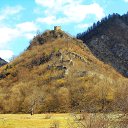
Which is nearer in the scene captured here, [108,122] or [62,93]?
[108,122]

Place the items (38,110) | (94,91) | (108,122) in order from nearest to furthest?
(108,122) → (38,110) → (94,91)

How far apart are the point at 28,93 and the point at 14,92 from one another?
7775mm

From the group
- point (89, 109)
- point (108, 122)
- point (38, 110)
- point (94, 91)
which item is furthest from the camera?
point (94, 91)

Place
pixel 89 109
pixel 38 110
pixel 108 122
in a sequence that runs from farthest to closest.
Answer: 1. pixel 38 110
2. pixel 89 109
3. pixel 108 122

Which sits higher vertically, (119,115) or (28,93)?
(28,93)

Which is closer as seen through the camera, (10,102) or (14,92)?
(10,102)

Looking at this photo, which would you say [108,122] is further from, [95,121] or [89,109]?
[89,109]

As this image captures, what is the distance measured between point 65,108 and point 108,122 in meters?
143

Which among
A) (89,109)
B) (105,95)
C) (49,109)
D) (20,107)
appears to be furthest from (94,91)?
(89,109)

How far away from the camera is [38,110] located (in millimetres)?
170250

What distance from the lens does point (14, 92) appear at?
19362cm

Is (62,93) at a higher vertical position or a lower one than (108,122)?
higher

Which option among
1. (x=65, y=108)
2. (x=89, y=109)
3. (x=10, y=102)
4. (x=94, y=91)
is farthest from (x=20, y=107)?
(x=89, y=109)

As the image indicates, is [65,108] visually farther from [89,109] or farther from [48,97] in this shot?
[89,109]
